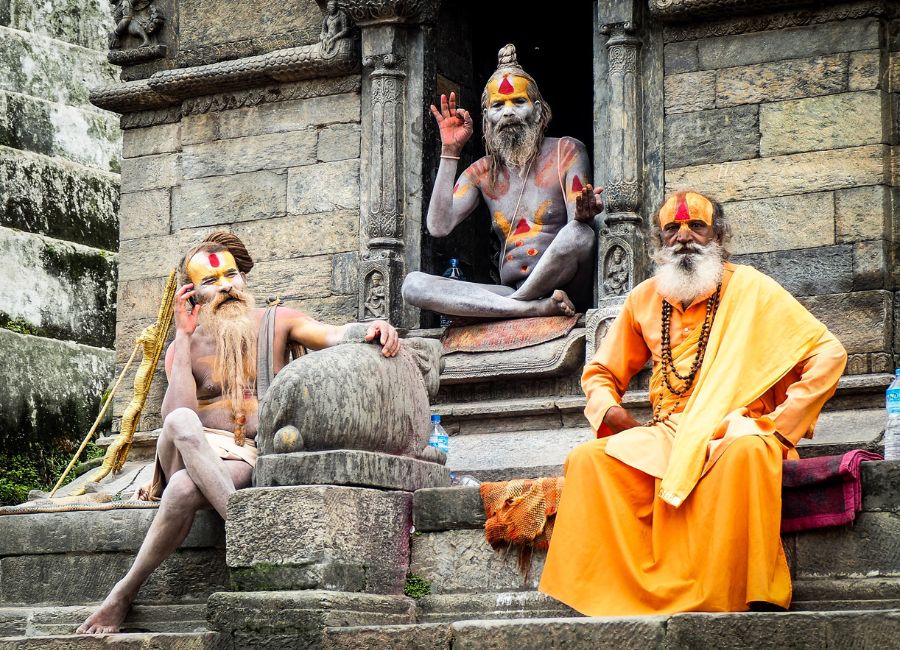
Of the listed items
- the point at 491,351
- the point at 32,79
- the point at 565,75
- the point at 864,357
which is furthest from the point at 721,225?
the point at 32,79

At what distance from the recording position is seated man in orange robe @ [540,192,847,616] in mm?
6406

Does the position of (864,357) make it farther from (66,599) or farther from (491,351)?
(66,599)

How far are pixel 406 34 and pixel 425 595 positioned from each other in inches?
172

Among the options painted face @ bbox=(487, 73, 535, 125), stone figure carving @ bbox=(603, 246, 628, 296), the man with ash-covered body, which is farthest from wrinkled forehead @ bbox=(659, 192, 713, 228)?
painted face @ bbox=(487, 73, 535, 125)

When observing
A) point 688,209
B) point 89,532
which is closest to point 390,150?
point 688,209

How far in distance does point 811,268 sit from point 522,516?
2.80 m

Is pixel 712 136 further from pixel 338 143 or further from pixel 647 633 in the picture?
pixel 647 633

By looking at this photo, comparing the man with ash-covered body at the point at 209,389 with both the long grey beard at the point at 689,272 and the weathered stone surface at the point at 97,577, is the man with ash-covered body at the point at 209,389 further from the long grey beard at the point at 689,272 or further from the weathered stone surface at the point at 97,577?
the long grey beard at the point at 689,272

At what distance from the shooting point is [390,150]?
33.8ft

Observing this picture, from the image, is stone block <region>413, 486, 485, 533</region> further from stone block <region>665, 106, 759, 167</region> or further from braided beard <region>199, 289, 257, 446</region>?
stone block <region>665, 106, 759, 167</region>

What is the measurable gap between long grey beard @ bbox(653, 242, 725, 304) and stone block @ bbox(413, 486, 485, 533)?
1181 mm

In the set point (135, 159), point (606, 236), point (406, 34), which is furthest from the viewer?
point (135, 159)

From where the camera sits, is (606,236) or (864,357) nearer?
(864,357)

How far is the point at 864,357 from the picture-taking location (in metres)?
8.78
